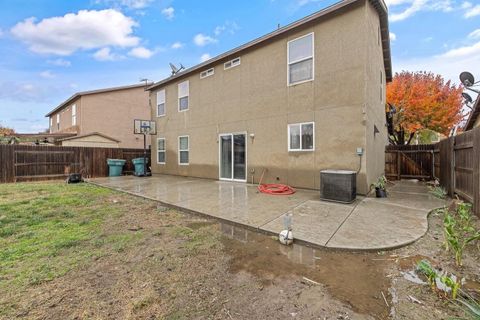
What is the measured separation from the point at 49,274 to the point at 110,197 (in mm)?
5168

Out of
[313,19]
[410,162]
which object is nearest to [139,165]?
[313,19]

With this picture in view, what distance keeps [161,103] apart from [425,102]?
60.5ft

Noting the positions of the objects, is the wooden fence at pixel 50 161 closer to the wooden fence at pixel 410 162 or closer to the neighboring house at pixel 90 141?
the neighboring house at pixel 90 141

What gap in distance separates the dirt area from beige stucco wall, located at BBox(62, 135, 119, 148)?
15606mm

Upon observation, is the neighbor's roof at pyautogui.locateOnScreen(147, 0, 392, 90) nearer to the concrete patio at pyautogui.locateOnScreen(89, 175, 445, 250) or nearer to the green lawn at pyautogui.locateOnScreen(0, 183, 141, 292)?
the concrete patio at pyautogui.locateOnScreen(89, 175, 445, 250)

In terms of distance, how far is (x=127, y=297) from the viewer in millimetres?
2268

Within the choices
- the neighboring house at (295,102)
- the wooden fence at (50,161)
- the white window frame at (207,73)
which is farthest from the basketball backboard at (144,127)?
the white window frame at (207,73)

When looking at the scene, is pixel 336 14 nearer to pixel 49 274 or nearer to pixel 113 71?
pixel 49 274

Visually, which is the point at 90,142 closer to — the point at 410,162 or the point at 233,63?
the point at 233,63

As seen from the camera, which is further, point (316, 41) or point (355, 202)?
point (316, 41)

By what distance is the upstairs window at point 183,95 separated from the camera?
1234 centimetres

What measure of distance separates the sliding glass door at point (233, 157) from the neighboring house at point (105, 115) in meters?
11.7

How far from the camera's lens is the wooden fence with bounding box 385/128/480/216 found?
16.0 ft

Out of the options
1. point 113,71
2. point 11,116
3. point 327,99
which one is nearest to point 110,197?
point 327,99
